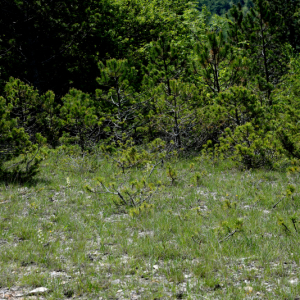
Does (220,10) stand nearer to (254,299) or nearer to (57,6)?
(57,6)

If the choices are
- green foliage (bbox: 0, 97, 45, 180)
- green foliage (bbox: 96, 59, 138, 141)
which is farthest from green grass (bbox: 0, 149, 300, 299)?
green foliage (bbox: 96, 59, 138, 141)

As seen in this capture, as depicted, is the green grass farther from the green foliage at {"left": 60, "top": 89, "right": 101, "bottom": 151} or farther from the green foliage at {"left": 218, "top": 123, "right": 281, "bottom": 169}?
the green foliage at {"left": 60, "top": 89, "right": 101, "bottom": 151}

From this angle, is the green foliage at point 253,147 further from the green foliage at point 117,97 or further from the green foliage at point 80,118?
the green foliage at point 80,118

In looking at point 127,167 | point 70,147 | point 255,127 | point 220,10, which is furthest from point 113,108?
point 220,10

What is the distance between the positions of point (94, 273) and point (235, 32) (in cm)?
1619

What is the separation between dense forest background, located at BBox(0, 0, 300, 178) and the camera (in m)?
9.40

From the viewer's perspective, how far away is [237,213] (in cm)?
594

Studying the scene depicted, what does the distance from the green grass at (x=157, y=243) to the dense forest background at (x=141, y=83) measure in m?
1.97

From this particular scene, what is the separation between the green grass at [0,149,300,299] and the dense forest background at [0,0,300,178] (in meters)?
1.97

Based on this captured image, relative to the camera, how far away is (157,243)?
4.82 m

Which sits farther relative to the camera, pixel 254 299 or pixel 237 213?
pixel 237 213

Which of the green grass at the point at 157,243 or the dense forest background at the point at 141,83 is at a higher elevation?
the dense forest background at the point at 141,83

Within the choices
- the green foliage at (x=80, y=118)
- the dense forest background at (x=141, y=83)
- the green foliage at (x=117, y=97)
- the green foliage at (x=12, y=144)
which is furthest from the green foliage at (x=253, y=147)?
the green foliage at (x=12, y=144)

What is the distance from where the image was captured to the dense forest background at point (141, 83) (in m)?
9.40
